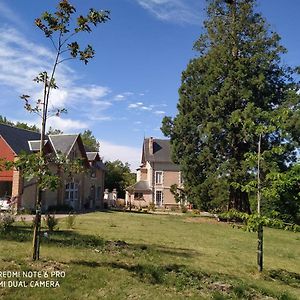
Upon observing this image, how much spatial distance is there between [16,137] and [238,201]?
62.3ft

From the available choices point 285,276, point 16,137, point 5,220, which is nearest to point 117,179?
point 16,137

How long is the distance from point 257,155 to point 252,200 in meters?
22.5

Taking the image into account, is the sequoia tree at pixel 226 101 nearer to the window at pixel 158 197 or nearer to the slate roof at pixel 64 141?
the slate roof at pixel 64 141

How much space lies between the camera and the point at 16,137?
32.6 metres

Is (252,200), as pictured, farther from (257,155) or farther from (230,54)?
(257,155)

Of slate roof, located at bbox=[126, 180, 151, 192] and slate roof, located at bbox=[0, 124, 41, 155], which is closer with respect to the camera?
slate roof, located at bbox=[0, 124, 41, 155]

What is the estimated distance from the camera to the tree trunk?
31391 millimetres

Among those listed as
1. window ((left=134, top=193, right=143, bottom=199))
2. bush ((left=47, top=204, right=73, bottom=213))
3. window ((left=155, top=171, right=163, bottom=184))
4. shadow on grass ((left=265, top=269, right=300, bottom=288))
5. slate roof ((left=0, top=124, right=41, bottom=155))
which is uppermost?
slate roof ((left=0, top=124, right=41, bottom=155))

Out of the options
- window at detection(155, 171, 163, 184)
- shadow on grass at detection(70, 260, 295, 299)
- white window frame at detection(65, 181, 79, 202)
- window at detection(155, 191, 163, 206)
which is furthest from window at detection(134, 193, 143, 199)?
shadow on grass at detection(70, 260, 295, 299)

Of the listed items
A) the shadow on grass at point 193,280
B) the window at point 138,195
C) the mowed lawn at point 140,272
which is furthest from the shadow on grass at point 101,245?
the window at point 138,195

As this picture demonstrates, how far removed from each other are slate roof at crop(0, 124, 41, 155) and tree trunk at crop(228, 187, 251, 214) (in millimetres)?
16757

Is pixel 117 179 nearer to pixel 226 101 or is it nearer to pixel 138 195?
pixel 138 195

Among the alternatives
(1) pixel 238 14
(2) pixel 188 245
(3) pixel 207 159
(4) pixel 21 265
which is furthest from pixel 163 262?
(1) pixel 238 14

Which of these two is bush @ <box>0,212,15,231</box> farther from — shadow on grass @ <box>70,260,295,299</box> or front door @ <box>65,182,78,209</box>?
front door @ <box>65,182,78,209</box>
